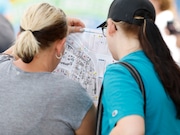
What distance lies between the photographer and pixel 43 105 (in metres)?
1.31

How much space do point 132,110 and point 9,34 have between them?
1268 mm


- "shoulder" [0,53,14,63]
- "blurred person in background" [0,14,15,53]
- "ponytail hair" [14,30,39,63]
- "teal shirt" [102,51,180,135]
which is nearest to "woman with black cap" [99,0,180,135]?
"teal shirt" [102,51,180,135]

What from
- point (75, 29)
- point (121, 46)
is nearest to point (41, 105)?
point (121, 46)

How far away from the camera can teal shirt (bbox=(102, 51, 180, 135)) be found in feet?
3.77

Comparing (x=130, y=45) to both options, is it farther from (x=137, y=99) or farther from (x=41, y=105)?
(x=41, y=105)

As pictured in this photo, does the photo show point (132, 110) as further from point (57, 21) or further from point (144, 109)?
point (57, 21)

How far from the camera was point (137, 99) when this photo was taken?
1.16 meters

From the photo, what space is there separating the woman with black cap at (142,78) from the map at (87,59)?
0.39m

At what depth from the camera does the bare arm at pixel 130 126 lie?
1092mm

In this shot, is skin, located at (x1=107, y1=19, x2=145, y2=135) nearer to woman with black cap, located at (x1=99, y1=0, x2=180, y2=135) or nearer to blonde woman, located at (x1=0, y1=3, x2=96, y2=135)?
woman with black cap, located at (x1=99, y1=0, x2=180, y2=135)

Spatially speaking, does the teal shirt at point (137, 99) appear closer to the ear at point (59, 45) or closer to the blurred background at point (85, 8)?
the ear at point (59, 45)

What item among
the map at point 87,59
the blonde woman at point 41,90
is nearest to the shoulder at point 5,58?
the blonde woman at point 41,90

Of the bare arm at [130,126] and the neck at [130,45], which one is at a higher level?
the neck at [130,45]

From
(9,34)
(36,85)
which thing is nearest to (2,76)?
(36,85)
